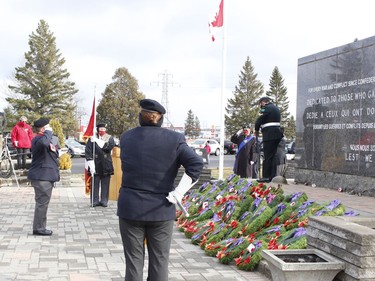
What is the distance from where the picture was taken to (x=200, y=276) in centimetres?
571

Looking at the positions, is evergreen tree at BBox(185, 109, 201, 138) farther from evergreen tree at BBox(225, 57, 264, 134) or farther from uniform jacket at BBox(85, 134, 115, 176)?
uniform jacket at BBox(85, 134, 115, 176)

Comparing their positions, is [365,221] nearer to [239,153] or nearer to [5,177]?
[239,153]

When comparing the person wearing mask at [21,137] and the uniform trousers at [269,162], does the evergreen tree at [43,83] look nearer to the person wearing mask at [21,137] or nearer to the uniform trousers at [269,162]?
the person wearing mask at [21,137]

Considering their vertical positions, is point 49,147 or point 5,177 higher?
point 49,147

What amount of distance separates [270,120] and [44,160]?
3.68 meters

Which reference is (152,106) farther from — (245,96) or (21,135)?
(245,96)

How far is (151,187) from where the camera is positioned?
4.00 m

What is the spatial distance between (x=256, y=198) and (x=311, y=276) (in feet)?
11.1

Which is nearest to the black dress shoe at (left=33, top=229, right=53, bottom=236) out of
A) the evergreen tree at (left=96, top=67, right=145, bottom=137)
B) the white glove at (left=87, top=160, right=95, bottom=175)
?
the white glove at (left=87, top=160, right=95, bottom=175)

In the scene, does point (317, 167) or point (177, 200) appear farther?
point (317, 167)

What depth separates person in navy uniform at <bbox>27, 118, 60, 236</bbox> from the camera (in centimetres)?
788

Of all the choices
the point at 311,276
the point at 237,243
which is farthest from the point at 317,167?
the point at 311,276

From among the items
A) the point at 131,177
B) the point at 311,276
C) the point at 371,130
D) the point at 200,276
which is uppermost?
the point at 371,130

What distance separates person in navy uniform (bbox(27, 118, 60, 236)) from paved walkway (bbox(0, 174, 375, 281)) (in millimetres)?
303
